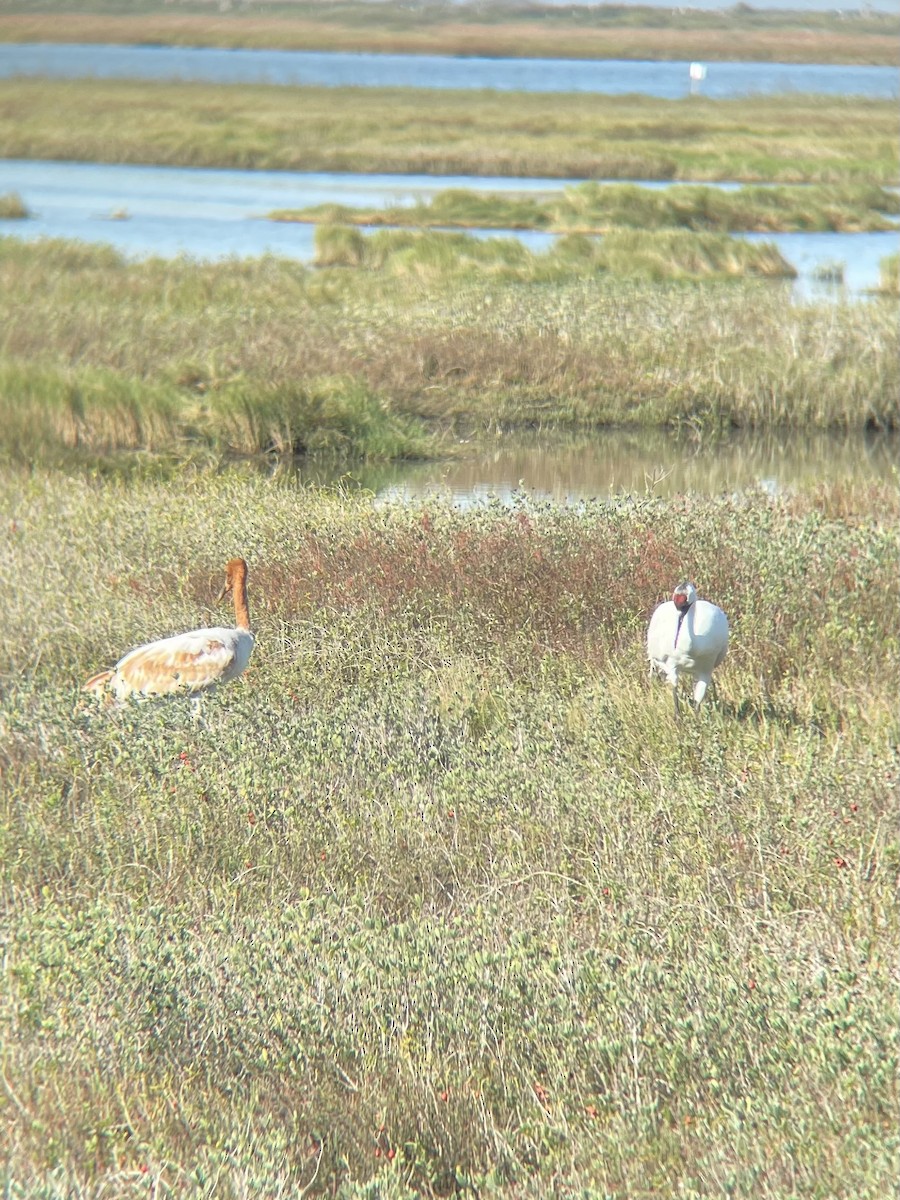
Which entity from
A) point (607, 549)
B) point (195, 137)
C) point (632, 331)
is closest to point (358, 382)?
point (632, 331)

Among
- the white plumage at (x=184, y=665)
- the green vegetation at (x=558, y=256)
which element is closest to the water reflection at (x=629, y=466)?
the white plumage at (x=184, y=665)

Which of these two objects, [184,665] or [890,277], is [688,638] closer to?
[184,665]

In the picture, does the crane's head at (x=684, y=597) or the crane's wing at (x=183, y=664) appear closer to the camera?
the crane's head at (x=684, y=597)

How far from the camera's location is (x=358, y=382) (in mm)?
15422

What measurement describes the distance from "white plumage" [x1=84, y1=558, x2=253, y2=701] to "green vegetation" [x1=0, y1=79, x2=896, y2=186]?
3133cm

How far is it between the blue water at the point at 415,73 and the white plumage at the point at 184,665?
12.1ft

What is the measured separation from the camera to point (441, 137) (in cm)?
5388

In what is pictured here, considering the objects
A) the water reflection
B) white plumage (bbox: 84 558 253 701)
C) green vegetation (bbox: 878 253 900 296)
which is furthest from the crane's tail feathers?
green vegetation (bbox: 878 253 900 296)

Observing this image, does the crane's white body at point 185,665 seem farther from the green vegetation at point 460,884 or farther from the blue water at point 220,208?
the blue water at point 220,208

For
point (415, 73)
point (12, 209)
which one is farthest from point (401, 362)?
point (415, 73)

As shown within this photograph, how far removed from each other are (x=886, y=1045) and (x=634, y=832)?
1546mm

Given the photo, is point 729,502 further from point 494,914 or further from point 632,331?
point 632,331

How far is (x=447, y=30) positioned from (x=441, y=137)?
5267 centimetres

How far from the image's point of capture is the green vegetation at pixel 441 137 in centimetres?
4609
